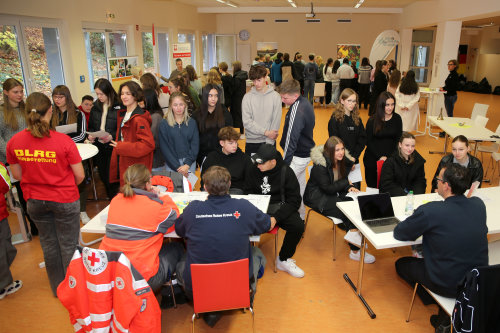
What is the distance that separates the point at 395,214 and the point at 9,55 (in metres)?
5.94

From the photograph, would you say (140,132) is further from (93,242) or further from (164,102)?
(164,102)

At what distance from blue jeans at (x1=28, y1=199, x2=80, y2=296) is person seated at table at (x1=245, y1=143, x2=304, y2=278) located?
1.55 metres

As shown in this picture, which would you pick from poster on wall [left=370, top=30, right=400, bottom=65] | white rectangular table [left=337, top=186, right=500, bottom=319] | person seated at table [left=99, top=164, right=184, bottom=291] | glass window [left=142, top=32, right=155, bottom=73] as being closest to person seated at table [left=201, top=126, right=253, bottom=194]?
white rectangular table [left=337, top=186, right=500, bottom=319]

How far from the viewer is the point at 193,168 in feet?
13.6

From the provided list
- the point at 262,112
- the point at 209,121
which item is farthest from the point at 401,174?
the point at 209,121

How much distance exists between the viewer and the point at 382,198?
301 centimetres

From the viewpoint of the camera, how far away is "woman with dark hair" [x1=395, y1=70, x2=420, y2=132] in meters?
7.51

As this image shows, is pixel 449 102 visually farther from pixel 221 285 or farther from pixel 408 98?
pixel 221 285

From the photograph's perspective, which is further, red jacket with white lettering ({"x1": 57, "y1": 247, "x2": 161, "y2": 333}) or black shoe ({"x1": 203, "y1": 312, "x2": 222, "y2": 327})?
black shoe ({"x1": 203, "y1": 312, "x2": 222, "y2": 327})

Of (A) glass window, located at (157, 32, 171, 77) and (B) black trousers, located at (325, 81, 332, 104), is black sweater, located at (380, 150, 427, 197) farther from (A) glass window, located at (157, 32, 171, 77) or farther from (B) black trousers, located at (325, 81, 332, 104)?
(A) glass window, located at (157, 32, 171, 77)

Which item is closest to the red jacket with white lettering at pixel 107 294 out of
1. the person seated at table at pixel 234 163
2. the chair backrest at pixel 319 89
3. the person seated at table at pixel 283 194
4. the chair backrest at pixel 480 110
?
the person seated at table at pixel 283 194

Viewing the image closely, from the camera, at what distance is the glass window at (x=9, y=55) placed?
18.2 feet

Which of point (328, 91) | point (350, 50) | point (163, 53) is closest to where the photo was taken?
point (163, 53)

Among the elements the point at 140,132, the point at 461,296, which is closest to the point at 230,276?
the point at 461,296
